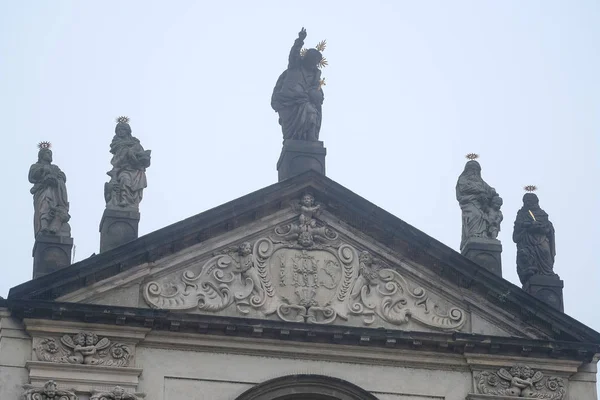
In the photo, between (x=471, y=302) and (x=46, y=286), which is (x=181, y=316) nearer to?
(x=46, y=286)

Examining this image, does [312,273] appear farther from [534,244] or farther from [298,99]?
[534,244]

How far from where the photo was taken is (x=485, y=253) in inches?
1121

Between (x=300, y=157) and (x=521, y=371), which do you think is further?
(x=300, y=157)

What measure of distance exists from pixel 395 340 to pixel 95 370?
5.08 m

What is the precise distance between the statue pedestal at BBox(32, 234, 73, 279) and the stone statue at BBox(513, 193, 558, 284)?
816cm

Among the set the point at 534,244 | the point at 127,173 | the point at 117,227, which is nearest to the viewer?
the point at 117,227

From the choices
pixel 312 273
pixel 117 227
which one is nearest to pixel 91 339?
pixel 117 227

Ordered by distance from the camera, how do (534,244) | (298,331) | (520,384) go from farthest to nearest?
1. (534,244)
2. (520,384)
3. (298,331)

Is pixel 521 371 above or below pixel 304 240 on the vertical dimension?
below

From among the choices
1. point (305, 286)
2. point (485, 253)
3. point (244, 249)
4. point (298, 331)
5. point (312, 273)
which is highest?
point (485, 253)

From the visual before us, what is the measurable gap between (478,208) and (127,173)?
6394 millimetres

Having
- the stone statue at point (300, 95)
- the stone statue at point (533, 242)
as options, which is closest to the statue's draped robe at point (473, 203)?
the stone statue at point (533, 242)

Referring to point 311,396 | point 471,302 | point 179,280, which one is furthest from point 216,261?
point 471,302

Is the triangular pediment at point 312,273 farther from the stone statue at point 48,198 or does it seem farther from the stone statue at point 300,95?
the stone statue at point 300,95
